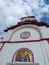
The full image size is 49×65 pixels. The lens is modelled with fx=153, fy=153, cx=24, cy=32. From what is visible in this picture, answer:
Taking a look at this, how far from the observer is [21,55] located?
13.6 metres

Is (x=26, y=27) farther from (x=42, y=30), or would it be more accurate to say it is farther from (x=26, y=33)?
(x=42, y=30)

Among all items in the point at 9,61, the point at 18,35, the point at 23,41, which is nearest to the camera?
the point at 9,61

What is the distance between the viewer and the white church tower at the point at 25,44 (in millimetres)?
12798

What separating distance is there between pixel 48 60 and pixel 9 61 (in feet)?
11.1

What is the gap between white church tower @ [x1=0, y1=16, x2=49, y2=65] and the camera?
1280 cm

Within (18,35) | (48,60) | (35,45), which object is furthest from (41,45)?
(18,35)

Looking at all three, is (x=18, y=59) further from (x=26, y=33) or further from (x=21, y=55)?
(x=26, y=33)

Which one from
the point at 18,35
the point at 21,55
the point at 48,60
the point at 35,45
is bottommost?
the point at 48,60

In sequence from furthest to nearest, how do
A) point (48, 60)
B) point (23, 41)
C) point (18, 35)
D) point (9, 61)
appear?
point (18, 35) < point (23, 41) < point (9, 61) < point (48, 60)

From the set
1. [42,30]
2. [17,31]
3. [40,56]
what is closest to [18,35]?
[17,31]

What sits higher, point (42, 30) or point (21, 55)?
point (42, 30)

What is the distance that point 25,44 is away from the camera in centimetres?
1420

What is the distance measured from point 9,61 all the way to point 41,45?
312 cm

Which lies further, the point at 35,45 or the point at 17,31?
the point at 17,31
